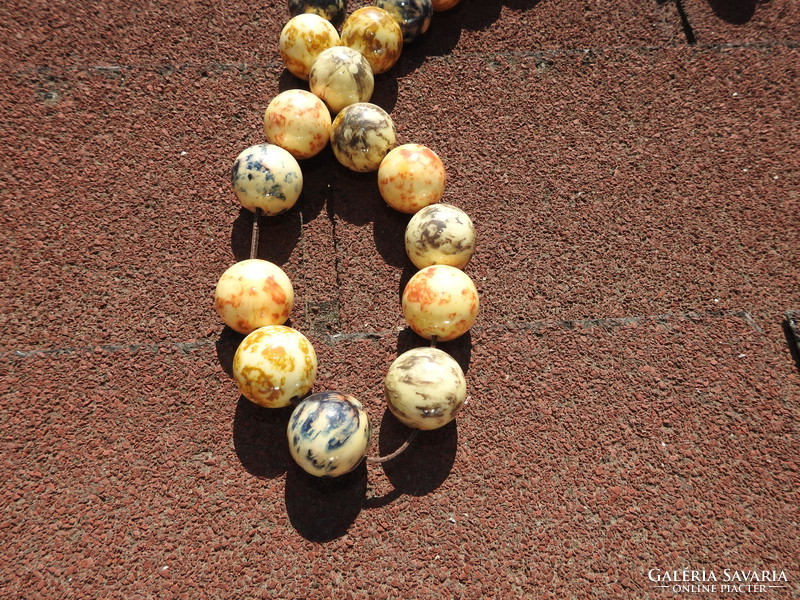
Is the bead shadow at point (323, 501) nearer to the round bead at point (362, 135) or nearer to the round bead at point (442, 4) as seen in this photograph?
the round bead at point (362, 135)

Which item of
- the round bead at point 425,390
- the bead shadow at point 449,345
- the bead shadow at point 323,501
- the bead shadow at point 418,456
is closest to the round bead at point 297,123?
the bead shadow at point 449,345

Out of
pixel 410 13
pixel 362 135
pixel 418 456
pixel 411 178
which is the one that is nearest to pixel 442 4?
pixel 410 13

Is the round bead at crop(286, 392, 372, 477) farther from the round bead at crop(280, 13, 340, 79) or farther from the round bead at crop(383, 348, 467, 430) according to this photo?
the round bead at crop(280, 13, 340, 79)

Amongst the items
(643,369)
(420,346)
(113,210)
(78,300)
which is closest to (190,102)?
(113,210)

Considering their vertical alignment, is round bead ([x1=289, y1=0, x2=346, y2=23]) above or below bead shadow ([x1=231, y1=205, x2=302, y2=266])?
above

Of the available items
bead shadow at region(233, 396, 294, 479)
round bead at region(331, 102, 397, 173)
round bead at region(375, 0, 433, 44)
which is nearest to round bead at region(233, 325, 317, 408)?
bead shadow at region(233, 396, 294, 479)

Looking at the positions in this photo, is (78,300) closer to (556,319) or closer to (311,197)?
(311,197)

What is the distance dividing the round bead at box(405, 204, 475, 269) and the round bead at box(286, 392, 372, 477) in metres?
0.64

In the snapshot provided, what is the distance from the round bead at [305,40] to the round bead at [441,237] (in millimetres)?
938

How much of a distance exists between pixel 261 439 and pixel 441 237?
38.6 inches

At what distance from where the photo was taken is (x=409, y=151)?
7.20 feet

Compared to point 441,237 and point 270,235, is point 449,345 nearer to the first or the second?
point 441,237

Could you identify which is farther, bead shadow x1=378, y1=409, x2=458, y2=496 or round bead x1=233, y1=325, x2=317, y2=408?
bead shadow x1=378, y1=409, x2=458, y2=496

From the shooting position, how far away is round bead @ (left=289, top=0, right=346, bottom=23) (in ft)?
8.54
